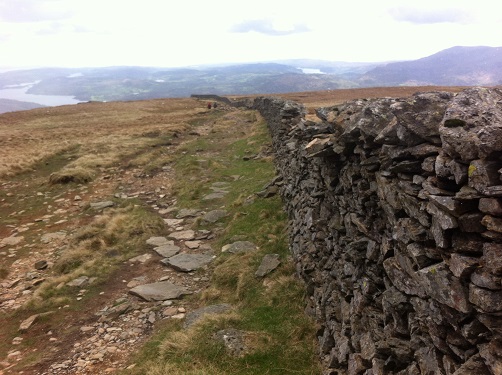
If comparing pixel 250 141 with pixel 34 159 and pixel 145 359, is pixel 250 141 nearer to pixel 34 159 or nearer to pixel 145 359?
pixel 34 159

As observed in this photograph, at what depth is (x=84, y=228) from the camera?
17.0 meters

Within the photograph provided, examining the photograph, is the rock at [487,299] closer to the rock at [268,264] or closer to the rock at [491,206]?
the rock at [491,206]

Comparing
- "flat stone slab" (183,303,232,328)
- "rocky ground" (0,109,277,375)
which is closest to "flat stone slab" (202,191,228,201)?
"rocky ground" (0,109,277,375)

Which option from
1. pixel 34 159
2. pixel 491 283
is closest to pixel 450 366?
pixel 491 283

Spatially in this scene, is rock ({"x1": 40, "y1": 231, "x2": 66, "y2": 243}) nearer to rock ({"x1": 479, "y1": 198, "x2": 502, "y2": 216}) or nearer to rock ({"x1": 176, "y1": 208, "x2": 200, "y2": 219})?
rock ({"x1": 176, "y1": 208, "x2": 200, "y2": 219})

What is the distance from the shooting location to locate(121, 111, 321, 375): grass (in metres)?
8.23

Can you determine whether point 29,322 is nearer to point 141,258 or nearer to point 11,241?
point 141,258

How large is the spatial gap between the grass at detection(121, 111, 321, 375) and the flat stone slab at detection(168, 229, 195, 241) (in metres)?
1.01

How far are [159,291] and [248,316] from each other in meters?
3.82

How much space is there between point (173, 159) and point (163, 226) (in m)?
13.1

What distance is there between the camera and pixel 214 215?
17594 mm

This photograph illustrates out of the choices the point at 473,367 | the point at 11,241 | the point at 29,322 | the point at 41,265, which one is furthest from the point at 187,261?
the point at 473,367

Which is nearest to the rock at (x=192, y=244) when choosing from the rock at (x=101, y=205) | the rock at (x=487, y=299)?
the rock at (x=101, y=205)

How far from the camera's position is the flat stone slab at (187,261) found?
13.5 m
